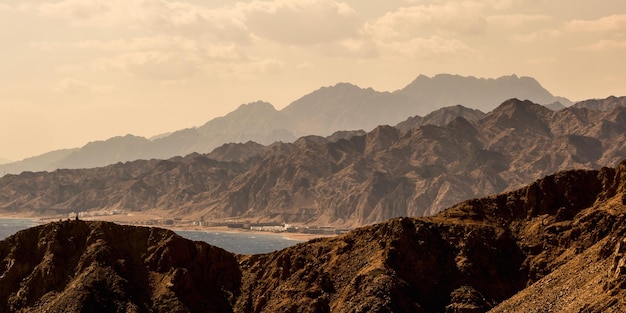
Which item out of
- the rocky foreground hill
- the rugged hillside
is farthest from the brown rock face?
the rugged hillside

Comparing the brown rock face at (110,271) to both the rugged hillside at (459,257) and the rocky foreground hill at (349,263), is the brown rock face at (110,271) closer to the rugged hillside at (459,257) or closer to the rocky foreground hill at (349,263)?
the rocky foreground hill at (349,263)

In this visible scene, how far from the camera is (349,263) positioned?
139 meters

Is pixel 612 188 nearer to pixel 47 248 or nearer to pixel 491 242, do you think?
pixel 491 242

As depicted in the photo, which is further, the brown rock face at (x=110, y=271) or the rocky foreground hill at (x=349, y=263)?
the brown rock face at (x=110, y=271)

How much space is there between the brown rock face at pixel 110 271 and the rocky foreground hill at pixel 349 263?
→ 0.20 m

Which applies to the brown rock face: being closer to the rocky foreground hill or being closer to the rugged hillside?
the rocky foreground hill

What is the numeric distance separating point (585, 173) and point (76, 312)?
95103mm

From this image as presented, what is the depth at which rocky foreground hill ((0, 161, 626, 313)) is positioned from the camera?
12875 centimetres

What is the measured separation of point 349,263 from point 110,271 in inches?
1613

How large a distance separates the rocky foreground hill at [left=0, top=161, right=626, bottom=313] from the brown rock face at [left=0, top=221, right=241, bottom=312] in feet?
0.67

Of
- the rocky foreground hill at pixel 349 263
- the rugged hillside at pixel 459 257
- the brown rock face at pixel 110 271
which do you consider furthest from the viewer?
the brown rock face at pixel 110 271

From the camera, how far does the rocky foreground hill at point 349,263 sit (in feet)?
422

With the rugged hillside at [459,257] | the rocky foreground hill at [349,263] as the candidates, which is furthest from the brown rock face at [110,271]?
the rugged hillside at [459,257]

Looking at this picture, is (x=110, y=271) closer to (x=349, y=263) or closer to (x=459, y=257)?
(x=349, y=263)
